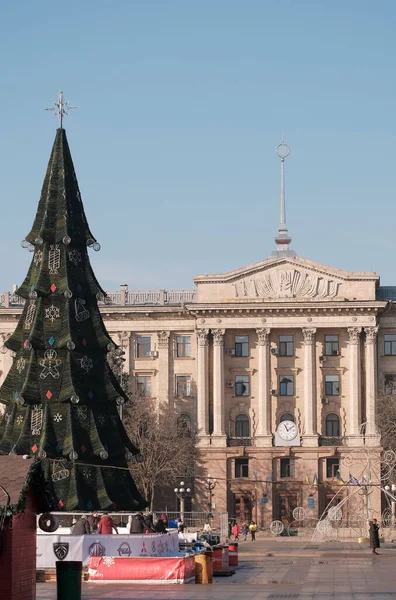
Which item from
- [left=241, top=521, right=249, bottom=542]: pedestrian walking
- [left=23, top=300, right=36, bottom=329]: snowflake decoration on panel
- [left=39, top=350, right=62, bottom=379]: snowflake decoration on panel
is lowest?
[left=241, top=521, right=249, bottom=542]: pedestrian walking

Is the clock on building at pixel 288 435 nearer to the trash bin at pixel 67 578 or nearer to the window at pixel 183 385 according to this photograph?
the window at pixel 183 385

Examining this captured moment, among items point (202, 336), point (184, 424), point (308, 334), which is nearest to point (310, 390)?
point (308, 334)

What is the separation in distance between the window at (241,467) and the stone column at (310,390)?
411cm

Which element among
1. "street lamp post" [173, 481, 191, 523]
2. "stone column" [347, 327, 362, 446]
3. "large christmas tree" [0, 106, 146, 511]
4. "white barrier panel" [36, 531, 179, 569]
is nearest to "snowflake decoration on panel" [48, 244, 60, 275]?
"large christmas tree" [0, 106, 146, 511]

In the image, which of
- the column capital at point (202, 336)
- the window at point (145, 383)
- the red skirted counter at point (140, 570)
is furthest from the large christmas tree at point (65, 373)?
the window at point (145, 383)

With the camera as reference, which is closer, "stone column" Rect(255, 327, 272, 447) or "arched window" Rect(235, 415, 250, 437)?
"stone column" Rect(255, 327, 272, 447)

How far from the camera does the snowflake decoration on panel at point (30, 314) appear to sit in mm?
47656

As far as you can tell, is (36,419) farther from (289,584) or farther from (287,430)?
(287,430)

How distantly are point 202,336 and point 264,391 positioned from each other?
553 centimetres

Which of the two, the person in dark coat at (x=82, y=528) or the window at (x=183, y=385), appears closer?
the person in dark coat at (x=82, y=528)

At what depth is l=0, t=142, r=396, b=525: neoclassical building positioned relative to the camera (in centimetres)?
9544

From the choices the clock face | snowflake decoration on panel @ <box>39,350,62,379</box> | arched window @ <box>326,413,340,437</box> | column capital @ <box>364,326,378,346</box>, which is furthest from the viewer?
arched window @ <box>326,413,340,437</box>

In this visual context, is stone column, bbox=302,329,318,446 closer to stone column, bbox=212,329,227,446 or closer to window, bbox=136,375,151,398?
stone column, bbox=212,329,227,446

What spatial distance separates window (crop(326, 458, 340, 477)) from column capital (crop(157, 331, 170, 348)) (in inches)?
537
